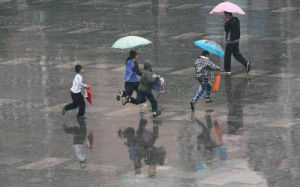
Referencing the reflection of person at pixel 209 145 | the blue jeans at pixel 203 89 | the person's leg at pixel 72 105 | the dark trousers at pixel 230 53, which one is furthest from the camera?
the dark trousers at pixel 230 53

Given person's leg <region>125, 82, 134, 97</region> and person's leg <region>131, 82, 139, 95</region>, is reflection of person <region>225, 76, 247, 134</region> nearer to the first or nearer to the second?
person's leg <region>131, 82, 139, 95</region>

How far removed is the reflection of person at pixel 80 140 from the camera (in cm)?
1912

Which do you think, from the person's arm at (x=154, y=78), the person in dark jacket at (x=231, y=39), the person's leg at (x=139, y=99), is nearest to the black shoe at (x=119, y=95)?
the person's leg at (x=139, y=99)

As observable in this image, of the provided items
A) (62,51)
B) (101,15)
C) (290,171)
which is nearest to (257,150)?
(290,171)

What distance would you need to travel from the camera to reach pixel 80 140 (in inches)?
803

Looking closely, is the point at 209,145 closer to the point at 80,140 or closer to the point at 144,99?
the point at 80,140

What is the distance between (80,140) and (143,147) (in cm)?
141

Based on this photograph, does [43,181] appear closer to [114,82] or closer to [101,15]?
[114,82]

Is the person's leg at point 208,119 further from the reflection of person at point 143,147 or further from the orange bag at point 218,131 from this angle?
the reflection of person at point 143,147

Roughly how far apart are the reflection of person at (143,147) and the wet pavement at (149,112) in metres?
0.02

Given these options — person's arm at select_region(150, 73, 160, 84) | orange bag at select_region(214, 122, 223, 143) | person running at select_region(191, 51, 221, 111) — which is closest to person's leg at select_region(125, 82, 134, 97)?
person's arm at select_region(150, 73, 160, 84)

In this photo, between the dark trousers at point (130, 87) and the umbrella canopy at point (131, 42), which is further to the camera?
the umbrella canopy at point (131, 42)

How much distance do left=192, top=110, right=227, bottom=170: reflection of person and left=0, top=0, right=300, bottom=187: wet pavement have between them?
0.02 meters

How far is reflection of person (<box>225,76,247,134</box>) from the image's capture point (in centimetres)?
2125
